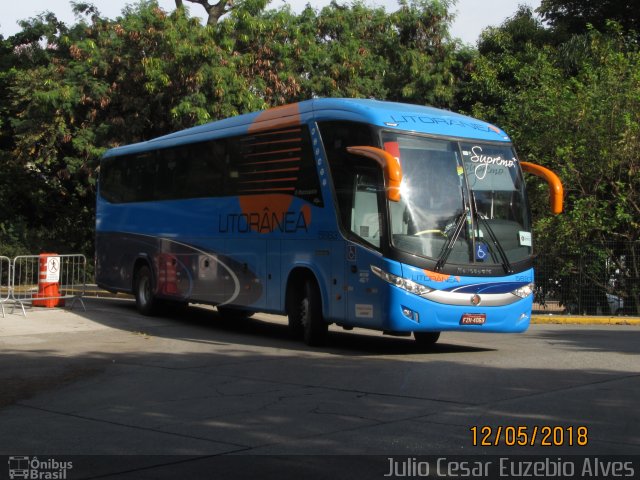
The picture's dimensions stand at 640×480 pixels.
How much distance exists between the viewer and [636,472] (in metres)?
6.65

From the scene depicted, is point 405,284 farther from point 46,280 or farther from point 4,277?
point 4,277

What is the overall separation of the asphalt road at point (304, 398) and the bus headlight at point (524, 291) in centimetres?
88

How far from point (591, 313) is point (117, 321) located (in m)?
12.0

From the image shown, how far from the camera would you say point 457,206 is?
1415 cm

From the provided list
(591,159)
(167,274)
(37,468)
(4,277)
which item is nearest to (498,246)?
(167,274)

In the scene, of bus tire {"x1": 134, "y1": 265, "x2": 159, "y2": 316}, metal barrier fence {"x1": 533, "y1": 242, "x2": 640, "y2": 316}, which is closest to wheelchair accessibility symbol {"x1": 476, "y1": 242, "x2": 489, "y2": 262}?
bus tire {"x1": 134, "y1": 265, "x2": 159, "y2": 316}

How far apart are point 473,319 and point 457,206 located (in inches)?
66.0

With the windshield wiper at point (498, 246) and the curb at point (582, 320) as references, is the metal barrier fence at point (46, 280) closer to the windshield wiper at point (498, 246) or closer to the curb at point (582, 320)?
the curb at point (582, 320)

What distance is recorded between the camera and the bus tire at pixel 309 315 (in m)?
15.3

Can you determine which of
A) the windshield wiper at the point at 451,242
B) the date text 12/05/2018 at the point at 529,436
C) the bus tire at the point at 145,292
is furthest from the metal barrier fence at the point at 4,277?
the date text 12/05/2018 at the point at 529,436

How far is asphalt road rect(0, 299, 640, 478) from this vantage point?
301 inches

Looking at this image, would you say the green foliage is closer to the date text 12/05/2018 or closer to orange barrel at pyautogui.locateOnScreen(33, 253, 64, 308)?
orange barrel at pyautogui.locateOnScreen(33, 253, 64, 308)

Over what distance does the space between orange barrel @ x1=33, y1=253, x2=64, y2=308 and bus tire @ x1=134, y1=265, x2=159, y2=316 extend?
6.15 feet

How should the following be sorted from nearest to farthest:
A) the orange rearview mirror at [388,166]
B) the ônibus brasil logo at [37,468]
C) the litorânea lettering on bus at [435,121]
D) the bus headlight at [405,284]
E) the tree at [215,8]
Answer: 1. the ônibus brasil logo at [37,468]
2. the orange rearview mirror at [388,166]
3. the bus headlight at [405,284]
4. the litorânea lettering on bus at [435,121]
5. the tree at [215,8]
